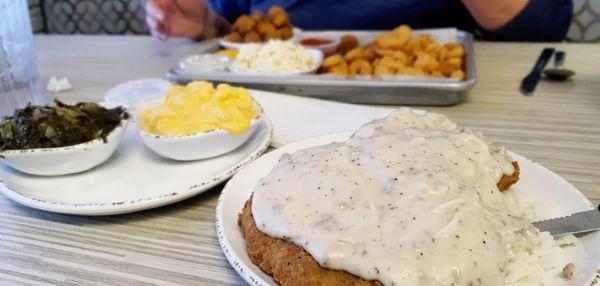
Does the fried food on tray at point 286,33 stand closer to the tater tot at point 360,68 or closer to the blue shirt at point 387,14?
the blue shirt at point 387,14

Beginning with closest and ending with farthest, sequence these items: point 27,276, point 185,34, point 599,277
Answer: point 599,277
point 27,276
point 185,34

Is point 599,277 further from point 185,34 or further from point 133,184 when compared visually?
point 185,34

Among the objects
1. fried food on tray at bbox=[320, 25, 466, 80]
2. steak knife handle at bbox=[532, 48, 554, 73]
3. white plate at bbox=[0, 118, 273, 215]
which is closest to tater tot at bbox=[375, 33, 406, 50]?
fried food on tray at bbox=[320, 25, 466, 80]

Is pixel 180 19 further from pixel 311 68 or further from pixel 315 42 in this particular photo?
pixel 311 68

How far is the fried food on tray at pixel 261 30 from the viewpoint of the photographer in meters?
2.29

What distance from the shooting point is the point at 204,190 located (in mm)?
1041

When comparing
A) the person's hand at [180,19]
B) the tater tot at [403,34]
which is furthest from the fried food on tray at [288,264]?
the person's hand at [180,19]

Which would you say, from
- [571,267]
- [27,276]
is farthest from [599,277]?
[27,276]

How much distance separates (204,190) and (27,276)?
0.35 m

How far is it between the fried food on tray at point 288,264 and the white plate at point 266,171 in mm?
18

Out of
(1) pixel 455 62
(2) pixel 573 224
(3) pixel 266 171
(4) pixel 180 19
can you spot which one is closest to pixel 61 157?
(3) pixel 266 171

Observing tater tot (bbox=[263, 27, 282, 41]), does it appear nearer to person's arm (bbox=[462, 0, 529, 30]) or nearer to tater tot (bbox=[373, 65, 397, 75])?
tater tot (bbox=[373, 65, 397, 75])

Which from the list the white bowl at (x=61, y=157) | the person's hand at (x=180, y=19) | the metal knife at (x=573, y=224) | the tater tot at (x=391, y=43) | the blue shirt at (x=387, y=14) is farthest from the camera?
Result: the person's hand at (x=180, y=19)

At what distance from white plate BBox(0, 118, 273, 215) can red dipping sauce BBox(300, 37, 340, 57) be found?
936 millimetres
